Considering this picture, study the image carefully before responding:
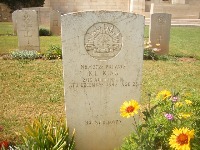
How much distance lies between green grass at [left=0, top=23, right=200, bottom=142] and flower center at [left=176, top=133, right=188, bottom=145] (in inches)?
42.3

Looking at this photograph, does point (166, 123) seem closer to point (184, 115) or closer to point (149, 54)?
point (184, 115)

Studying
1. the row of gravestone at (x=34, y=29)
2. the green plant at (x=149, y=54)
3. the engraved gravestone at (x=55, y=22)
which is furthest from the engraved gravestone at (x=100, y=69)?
the engraved gravestone at (x=55, y=22)

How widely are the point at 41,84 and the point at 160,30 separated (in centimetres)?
538

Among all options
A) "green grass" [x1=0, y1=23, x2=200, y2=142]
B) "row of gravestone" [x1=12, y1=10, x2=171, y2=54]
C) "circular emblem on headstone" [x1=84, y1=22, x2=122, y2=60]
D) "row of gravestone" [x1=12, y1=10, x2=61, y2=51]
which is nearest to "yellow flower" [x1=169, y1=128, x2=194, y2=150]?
"green grass" [x1=0, y1=23, x2=200, y2=142]

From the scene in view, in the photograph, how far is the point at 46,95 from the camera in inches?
228

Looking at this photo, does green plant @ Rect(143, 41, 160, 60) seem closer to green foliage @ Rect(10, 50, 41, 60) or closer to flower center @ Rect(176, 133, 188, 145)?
green foliage @ Rect(10, 50, 41, 60)

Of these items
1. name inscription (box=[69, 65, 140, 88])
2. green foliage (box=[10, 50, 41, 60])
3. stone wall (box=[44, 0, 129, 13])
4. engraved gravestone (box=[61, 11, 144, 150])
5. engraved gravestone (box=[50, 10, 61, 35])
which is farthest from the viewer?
stone wall (box=[44, 0, 129, 13])

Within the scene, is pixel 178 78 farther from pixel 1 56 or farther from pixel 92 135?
pixel 1 56

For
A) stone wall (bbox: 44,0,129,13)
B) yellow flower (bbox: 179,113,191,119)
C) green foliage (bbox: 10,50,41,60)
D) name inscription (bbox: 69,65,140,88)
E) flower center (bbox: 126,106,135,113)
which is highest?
stone wall (bbox: 44,0,129,13)

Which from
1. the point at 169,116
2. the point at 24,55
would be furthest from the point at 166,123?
the point at 24,55

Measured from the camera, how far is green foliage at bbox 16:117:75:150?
3146 millimetres

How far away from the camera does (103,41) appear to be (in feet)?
10.3

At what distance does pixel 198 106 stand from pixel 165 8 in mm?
24948

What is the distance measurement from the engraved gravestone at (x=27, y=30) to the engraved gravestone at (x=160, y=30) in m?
4.27
